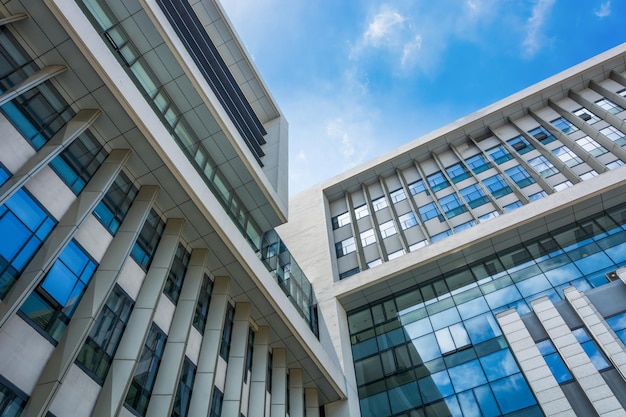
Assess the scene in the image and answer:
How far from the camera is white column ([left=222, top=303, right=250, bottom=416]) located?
18.9 m

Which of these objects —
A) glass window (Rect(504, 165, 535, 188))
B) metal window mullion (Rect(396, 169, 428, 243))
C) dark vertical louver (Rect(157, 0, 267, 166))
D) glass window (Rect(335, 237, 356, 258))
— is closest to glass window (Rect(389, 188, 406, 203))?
metal window mullion (Rect(396, 169, 428, 243))

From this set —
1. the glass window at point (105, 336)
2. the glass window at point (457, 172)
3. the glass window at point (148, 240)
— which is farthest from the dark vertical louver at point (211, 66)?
the glass window at point (457, 172)

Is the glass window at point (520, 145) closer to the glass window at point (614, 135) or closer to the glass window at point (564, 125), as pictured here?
the glass window at point (564, 125)

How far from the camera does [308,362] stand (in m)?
24.8

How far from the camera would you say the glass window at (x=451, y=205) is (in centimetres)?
3463

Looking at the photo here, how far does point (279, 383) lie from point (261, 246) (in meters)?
6.55

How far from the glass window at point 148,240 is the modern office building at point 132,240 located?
0.21 feet

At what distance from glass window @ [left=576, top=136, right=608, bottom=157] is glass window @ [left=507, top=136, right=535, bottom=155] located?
3336 mm

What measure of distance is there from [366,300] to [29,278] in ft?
74.2

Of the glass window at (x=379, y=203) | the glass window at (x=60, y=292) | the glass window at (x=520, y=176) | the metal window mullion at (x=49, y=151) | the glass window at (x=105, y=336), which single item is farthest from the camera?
the glass window at (x=379, y=203)

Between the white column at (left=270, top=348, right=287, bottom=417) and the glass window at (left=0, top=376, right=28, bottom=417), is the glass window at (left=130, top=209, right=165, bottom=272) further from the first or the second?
the white column at (left=270, top=348, right=287, bottom=417)

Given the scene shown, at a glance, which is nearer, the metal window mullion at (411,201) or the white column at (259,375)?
the white column at (259,375)

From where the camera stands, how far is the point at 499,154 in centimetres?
3803

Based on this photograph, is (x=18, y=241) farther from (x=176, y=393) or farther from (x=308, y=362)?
(x=308, y=362)
